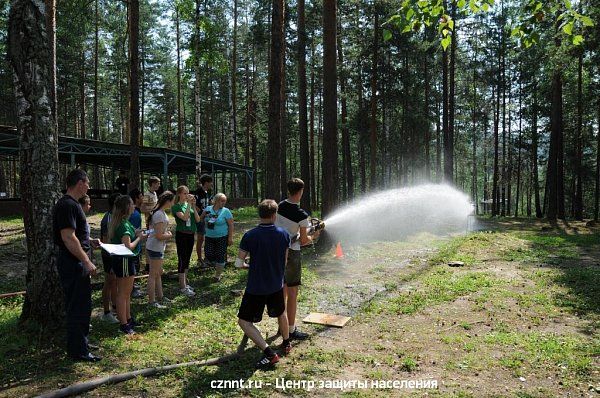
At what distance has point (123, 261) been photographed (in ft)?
19.1

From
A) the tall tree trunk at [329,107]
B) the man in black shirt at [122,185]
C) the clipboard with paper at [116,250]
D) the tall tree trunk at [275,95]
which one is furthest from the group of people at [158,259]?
the man in black shirt at [122,185]

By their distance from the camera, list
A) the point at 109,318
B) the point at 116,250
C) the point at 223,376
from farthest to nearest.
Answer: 1. the point at 109,318
2. the point at 116,250
3. the point at 223,376

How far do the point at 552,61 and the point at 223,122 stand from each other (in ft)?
106

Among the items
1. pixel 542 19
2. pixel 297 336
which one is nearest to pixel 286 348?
pixel 297 336

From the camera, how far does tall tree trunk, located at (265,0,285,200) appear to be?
1261cm

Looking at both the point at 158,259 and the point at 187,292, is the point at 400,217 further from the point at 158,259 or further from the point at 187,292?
the point at 158,259

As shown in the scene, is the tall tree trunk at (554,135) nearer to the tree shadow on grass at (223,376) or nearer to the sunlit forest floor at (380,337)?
the sunlit forest floor at (380,337)

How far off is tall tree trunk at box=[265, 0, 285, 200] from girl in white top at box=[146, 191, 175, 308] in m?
5.47

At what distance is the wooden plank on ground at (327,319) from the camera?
6.87 metres

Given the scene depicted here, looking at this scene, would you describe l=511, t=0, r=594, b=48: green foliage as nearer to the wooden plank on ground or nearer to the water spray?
the wooden plank on ground

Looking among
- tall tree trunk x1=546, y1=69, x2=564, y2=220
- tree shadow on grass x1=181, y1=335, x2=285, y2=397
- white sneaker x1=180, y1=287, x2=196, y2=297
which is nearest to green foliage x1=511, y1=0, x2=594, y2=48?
tree shadow on grass x1=181, y1=335, x2=285, y2=397

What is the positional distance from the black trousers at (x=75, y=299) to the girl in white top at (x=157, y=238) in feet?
6.70

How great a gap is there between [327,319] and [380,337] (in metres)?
1.02

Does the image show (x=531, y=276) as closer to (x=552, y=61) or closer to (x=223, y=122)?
(x=552, y=61)
